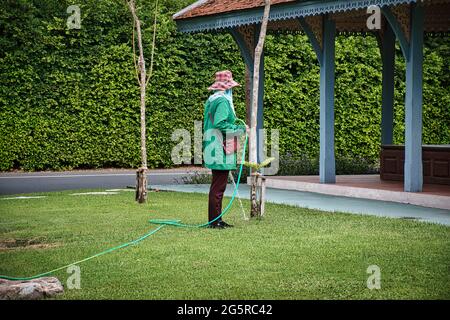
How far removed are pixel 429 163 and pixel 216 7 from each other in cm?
525

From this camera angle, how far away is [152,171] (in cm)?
2400

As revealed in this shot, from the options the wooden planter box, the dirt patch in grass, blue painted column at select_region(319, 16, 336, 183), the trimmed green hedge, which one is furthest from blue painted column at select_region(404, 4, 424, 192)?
the trimmed green hedge

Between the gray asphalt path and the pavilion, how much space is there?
3.05 metres

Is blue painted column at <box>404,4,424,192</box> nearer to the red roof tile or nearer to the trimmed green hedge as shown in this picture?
the red roof tile

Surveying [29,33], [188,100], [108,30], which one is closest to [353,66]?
[188,100]

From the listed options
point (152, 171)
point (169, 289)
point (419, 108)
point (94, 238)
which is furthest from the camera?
point (152, 171)

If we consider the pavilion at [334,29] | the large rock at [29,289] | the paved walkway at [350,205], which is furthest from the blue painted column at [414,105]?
the large rock at [29,289]

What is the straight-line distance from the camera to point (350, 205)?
1487 centimetres

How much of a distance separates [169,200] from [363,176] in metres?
5.34

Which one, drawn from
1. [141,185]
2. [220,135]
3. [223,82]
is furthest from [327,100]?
[220,135]

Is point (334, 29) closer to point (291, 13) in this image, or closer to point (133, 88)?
point (291, 13)

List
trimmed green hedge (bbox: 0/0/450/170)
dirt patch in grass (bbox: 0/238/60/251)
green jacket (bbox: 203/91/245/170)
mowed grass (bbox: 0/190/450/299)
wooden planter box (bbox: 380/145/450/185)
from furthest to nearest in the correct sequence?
trimmed green hedge (bbox: 0/0/450/170), wooden planter box (bbox: 380/145/450/185), green jacket (bbox: 203/91/245/170), dirt patch in grass (bbox: 0/238/60/251), mowed grass (bbox: 0/190/450/299)

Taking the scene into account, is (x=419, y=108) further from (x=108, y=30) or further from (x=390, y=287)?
(x=108, y=30)

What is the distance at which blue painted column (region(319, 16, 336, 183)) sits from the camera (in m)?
17.3
